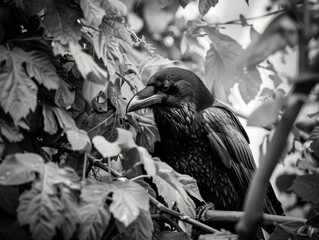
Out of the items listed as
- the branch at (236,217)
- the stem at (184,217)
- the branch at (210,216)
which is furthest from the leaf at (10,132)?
the branch at (236,217)

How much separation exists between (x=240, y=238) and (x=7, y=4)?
1.52 meters

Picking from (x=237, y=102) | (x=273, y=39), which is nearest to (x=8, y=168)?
(x=273, y=39)

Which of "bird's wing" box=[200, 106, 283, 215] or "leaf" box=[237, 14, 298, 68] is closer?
"leaf" box=[237, 14, 298, 68]

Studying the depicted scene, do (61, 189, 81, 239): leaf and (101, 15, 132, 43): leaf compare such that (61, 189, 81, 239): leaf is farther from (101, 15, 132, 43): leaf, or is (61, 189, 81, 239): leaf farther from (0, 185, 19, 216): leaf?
(101, 15, 132, 43): leaf

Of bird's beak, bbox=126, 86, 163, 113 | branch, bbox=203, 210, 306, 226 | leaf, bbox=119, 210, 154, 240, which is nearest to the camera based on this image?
leaf, bbox=119, 210, 154, 240

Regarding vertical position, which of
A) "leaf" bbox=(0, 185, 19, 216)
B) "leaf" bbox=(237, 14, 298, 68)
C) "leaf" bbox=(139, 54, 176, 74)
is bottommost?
"leaf" bbox=(0, 185, 19, 216)

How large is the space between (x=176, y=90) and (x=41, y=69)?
1.75 m

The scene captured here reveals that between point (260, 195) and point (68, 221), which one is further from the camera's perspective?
point (68, 221)

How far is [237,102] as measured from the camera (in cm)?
391

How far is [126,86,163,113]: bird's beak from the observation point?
2.83 meters

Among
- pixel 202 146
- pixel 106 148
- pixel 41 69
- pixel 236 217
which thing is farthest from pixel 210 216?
pixel 41 69

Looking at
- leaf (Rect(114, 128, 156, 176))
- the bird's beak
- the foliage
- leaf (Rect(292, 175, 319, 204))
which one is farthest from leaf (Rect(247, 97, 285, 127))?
the bird's beak

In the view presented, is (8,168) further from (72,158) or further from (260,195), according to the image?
(260,195)

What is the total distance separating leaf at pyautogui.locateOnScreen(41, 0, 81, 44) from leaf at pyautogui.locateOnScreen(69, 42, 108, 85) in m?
0.06
